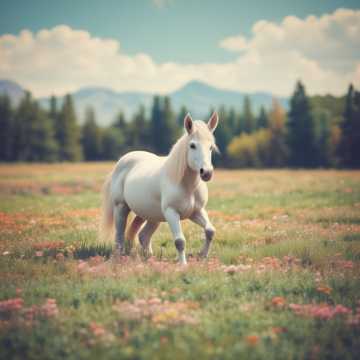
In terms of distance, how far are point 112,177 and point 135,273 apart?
13.5 feet

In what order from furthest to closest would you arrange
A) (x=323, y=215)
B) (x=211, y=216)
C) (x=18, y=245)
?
(x=211, y=216) < (x=323, y=215) < (x=18, y=245)

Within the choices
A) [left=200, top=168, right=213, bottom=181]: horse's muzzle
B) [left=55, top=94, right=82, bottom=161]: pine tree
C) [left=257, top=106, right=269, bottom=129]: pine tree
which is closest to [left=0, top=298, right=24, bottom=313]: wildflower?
[left=200, top=168, right=213, bottom=181]: horse's muzzle

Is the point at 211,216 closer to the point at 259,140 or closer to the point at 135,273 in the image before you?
the point at 135,273

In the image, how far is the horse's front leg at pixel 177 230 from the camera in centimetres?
765

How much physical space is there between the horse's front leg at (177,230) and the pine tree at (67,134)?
82.8 metres

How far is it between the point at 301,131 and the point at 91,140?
5084 centimetres

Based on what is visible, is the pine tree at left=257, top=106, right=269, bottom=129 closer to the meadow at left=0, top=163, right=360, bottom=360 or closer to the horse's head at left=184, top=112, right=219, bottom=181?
the meadow at left=0, top=163, right=360, bottom=360

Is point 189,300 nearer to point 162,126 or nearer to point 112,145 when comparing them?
point 162,126

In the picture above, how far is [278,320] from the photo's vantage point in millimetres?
4977

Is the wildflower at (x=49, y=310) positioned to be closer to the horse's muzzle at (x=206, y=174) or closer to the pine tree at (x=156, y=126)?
the horse's muzzle at (x=206, y=174)

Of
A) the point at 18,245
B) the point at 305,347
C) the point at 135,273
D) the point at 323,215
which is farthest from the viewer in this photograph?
the point at 323,215

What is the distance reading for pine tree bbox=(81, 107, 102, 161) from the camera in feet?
317

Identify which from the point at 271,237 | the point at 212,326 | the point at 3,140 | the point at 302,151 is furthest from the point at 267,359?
the point at 3,140

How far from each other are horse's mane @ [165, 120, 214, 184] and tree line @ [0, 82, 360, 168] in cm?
5094
